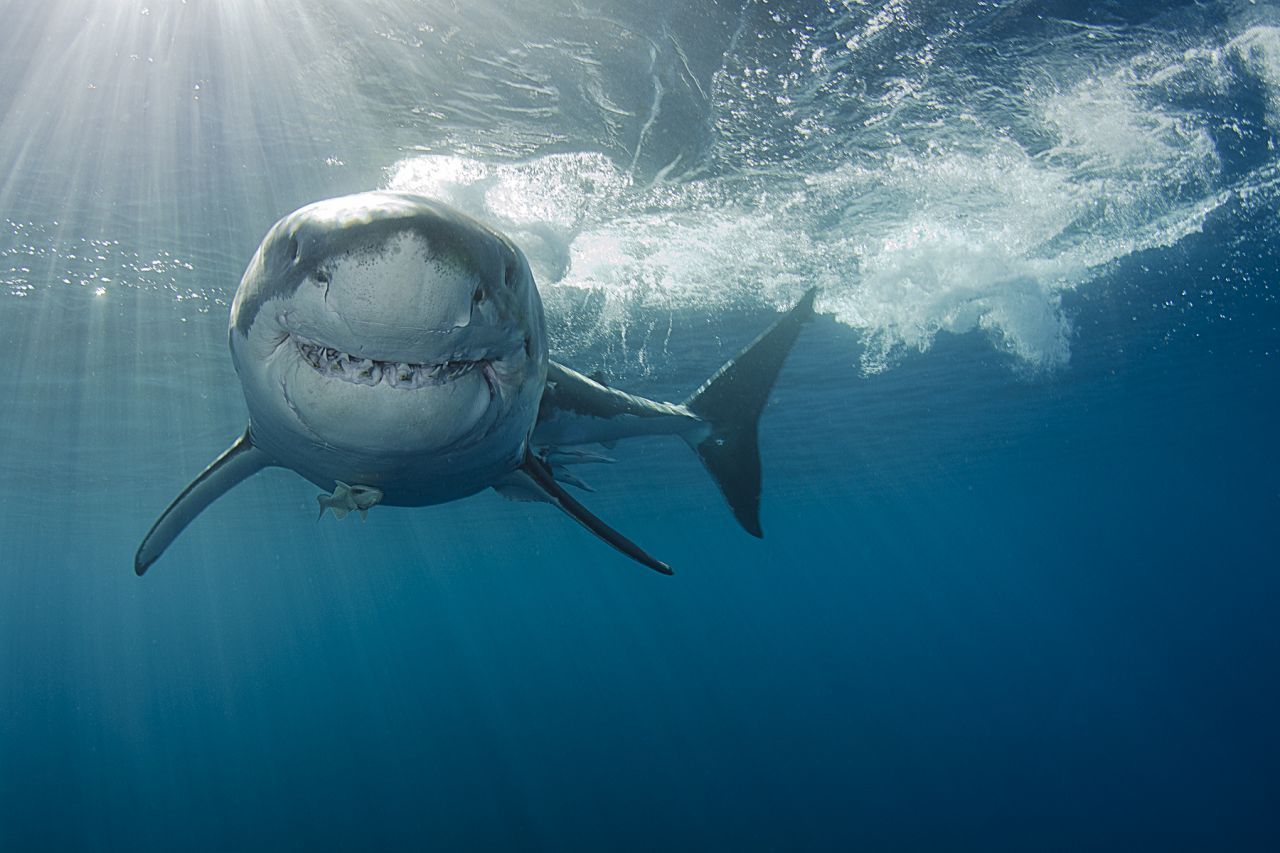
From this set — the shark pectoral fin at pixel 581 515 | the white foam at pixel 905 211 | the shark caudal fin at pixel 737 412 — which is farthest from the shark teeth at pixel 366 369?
the white foam at pixel 905 211

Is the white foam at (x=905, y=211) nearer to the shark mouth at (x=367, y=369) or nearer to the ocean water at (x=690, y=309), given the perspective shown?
the ocean water at (x=690, y=309)

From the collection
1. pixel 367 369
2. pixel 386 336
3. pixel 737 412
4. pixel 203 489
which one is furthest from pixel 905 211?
pixel 386 336

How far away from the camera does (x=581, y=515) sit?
365 cm

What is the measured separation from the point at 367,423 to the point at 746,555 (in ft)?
256

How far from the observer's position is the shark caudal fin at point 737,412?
7.54m

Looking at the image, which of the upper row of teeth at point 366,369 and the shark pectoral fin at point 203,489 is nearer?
the upper row of teeth at point 366,369

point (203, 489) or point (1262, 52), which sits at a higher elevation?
point (1262, 52)

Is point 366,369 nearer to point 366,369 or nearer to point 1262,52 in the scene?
point 366,369

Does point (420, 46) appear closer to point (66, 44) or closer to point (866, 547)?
point (66, 44)

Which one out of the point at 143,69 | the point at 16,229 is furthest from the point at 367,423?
the point at 16,229

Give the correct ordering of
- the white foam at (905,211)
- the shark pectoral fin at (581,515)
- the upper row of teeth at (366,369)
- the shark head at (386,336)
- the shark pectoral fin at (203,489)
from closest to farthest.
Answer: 1. the shark head at (386,336)
2. the upper row of teeth at (366,369)
3. the shark pectoral fin at (581,515)
4. the shark pectoral fin at (203,489)
5. the white foam at (905,211)

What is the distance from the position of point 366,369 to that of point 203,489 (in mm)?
2957

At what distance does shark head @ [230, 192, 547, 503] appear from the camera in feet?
6.38

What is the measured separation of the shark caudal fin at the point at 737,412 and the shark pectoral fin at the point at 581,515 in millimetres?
3800
